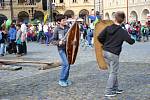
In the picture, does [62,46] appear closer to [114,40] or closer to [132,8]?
[114,40]

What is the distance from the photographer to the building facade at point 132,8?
6885 centimetres

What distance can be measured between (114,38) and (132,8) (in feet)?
210

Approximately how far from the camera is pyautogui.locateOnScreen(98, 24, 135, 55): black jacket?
29.7 feet

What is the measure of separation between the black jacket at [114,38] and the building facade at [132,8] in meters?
59.2

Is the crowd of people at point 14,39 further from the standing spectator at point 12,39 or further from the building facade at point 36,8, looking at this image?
the building facade at point 36,8

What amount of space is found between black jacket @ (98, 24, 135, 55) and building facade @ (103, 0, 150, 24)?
59235 mm

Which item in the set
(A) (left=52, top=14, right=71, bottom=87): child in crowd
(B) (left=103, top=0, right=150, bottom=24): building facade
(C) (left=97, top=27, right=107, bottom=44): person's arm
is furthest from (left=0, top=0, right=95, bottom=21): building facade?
(C) (left=97, top=27, right=107, bottom=44): person's arm

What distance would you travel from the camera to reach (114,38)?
9.07 m

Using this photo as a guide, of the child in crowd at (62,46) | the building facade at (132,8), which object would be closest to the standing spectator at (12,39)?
the child in crowd at (62,46)

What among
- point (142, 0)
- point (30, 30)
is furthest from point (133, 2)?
point (30, 30)

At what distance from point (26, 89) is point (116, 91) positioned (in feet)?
7.44

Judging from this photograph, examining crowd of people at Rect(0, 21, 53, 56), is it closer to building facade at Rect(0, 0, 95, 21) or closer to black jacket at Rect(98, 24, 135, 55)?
black jacket at Rect(98, 24, 135, 55)

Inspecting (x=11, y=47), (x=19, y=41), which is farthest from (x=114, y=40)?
(x=11, y=47)

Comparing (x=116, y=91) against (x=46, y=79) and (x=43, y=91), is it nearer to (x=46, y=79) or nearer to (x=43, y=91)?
(x=43, y=91)
